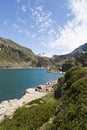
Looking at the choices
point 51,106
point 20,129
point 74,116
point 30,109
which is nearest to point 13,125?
point 20,129

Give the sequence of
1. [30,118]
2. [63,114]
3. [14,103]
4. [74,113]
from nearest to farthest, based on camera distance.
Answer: [74,113] < [63,114] < [30,118] < [14,103]

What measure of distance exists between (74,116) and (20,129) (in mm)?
7684

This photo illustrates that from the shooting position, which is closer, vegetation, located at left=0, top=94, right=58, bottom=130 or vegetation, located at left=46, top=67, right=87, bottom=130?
vegetation, located at left=46, top=67, right=87, bottom=130

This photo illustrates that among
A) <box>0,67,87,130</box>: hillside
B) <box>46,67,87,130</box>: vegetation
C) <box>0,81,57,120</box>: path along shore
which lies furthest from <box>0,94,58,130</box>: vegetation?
<box>0,81,57,120</box>: path along shore

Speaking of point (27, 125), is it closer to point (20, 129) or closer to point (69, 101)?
point (20, 129)

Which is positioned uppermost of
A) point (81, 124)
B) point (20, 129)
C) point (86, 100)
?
point (86, 100)

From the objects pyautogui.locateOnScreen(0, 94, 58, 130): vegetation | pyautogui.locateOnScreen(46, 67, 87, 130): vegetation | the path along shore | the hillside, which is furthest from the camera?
the path along shore

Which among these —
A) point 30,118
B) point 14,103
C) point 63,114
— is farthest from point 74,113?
point 14,103

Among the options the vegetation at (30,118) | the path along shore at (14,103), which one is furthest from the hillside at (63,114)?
the path along shore at (14,103)

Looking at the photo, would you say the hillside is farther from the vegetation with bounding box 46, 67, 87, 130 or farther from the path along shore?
the path along shore

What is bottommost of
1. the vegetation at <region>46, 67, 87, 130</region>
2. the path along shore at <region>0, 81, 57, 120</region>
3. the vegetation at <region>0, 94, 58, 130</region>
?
the path along shore at <region>0, 81, 57, 120</region>

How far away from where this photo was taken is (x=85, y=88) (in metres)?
18.8

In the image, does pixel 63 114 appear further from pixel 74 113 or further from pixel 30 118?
pixel 30 118

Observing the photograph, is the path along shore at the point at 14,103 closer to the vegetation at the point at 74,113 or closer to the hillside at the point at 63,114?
the hillside at the point at 63,114
